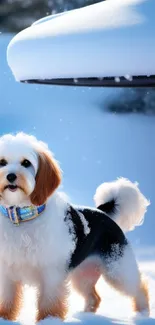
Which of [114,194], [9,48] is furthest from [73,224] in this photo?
[9,48]

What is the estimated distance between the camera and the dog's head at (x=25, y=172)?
122 inches

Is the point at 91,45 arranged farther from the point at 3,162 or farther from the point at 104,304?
the point at 104,304

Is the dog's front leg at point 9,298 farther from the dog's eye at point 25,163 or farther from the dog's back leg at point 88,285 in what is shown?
the dog's eye at point 25,163

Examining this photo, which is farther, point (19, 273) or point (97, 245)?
point (97, 245)

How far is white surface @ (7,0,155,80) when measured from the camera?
9.83ft

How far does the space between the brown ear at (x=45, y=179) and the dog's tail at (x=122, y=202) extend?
874 millimetres

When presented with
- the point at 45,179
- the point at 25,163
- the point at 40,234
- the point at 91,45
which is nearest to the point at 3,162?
the point at 25,163

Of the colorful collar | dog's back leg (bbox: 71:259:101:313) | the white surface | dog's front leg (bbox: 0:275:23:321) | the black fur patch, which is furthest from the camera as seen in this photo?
dog's back leg (bbox: 71:259:101:313)

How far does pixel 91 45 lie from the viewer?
119 inches

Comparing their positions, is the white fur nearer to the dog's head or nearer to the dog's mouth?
the dog's head

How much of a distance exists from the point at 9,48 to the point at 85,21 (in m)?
0.44

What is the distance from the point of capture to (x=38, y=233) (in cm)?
333

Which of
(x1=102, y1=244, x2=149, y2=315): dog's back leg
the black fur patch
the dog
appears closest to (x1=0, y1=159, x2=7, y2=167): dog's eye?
the dog

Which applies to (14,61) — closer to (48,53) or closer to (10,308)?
(48,53)
